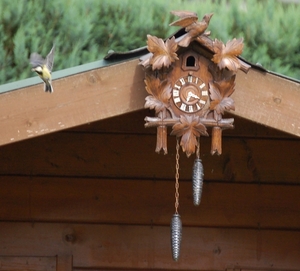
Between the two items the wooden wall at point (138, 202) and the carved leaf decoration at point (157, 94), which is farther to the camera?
the wooden wall at point (138, 202)

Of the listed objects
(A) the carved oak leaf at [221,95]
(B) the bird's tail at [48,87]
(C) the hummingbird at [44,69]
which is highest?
(C) the hummingbird at [44,69]

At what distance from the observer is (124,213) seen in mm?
4387

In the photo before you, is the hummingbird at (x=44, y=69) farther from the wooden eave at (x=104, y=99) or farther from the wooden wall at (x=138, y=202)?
the wooden wall at (x=138, y=202)

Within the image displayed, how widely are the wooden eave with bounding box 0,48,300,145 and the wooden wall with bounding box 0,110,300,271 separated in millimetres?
737

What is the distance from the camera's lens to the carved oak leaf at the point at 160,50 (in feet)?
11.3

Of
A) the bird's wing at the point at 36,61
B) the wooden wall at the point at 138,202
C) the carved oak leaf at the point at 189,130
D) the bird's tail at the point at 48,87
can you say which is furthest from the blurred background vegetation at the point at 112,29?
the carved oak leaf at the point at 189,130

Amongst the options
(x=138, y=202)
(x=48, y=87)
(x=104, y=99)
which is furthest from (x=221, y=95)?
(x=138, y=202)

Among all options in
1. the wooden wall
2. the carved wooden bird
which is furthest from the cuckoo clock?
the wooden wall

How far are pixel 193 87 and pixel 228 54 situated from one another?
0.19 m

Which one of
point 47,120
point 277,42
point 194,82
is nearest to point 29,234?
point 47,120

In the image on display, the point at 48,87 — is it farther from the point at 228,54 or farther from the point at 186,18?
the point at 228,54

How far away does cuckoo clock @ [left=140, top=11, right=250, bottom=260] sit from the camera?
11.4 feet

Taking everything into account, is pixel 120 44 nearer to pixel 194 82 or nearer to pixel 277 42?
pixel 277 42

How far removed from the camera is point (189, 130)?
3518mm
